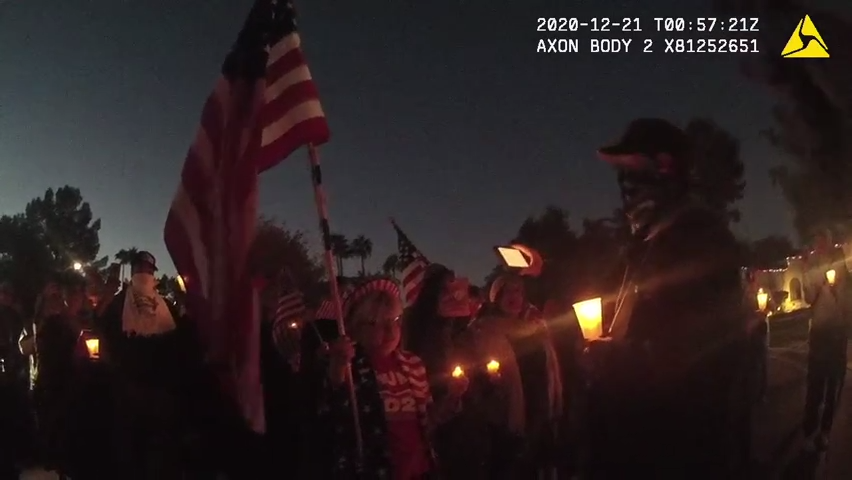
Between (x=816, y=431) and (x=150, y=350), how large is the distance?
5425 millimetres

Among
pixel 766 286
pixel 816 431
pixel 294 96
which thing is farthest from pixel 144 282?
pixel 816 431

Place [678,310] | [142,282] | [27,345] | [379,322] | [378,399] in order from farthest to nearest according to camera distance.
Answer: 1. [27,345]
2. [142,282]
3. [379,322]
4. [378,399]
5. [678,310]

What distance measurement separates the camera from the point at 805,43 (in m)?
Result: 6.10

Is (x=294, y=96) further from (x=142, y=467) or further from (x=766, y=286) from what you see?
(x=766, y=286)

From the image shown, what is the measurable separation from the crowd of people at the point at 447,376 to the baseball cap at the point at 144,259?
15 millimetres

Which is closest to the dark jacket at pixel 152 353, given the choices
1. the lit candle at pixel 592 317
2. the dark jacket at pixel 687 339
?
the lit candle at pixel 592 317

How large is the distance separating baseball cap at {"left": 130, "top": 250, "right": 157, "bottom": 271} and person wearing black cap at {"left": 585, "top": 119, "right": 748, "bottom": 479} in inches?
135

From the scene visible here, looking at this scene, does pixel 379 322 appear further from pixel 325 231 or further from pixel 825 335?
pixel 825 335

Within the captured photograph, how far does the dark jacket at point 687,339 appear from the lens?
2.77 meters

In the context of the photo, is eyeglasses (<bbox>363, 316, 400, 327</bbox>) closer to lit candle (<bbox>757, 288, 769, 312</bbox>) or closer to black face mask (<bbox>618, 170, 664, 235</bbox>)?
black face mask (<bbox>618, 170, 664, 235</bbox>)

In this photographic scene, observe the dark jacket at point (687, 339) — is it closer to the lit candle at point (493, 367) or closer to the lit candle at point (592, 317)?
the lit candle at point (592, 317)

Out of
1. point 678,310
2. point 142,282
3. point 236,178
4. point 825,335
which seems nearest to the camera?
point 678,310

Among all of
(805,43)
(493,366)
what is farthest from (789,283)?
(493,366)

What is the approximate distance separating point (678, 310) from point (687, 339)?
0.35 ft
